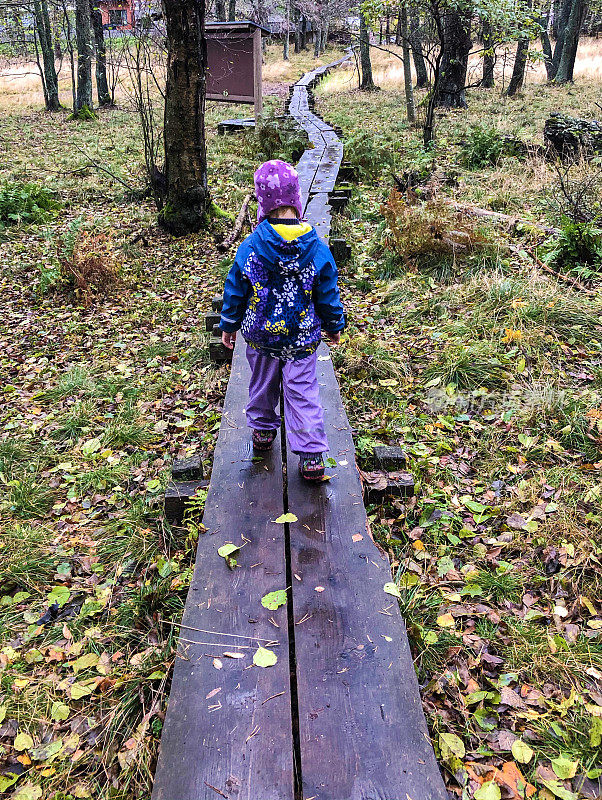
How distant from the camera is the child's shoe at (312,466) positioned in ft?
10.3

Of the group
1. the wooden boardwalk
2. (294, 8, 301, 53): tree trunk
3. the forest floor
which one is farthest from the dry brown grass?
the wooden boardwalk

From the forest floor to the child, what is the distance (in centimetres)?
85

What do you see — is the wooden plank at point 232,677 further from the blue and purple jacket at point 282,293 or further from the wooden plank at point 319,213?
the wooden plank at point 319,213

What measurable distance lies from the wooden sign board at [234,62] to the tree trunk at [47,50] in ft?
23.9

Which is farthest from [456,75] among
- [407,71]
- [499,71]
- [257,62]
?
[499,71]

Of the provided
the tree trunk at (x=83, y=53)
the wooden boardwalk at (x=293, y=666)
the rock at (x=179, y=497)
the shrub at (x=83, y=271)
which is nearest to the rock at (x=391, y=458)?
the wooden boardwalk at (x=293, y=666)

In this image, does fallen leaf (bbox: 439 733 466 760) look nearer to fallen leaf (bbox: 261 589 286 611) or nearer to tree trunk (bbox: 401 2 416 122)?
fallen leaf (bbox: 261 589 286 611)

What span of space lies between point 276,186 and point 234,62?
14.6m

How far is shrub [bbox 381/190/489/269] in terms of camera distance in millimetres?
6613

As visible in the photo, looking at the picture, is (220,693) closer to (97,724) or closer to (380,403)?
(97,724)

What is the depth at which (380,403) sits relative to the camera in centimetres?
470

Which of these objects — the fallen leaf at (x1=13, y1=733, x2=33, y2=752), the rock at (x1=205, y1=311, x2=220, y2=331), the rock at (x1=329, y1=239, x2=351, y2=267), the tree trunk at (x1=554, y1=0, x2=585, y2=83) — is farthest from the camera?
the tree trunk at (x1=554, y1=0, x2=585, y2=83)

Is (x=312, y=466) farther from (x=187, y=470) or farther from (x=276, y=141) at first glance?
(x=276, y=141)

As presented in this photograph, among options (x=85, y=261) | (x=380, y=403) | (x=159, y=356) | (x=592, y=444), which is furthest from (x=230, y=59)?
(x=592, y=444)
